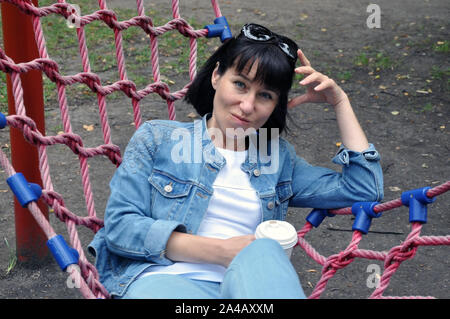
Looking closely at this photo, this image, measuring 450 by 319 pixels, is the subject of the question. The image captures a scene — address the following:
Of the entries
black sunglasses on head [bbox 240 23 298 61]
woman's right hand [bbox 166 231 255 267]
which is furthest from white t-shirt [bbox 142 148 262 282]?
black sunglasses on head [bbox 240 23 298 61]

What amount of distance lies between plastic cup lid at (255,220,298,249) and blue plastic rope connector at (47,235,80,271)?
50 centimetres

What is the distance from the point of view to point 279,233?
1.74 meters

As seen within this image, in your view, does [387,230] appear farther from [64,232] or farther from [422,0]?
[422,0]

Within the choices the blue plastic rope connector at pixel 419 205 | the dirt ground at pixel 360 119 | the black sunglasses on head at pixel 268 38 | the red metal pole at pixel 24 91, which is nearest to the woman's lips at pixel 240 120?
the black sunglasses on head at pixel 268 38

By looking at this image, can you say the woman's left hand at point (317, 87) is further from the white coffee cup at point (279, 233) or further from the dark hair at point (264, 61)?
the white coffee cup at point (279, 233)

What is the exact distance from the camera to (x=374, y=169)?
6.66 ft

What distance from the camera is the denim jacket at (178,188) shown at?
1.81m

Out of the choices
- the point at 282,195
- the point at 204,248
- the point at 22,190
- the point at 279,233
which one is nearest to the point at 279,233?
the point at 279,233

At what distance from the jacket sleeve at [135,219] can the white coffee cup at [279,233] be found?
0.78 ft

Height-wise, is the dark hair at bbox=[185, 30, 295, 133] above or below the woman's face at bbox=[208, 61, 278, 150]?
above

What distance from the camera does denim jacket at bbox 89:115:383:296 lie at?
Answer: 1.81 meters

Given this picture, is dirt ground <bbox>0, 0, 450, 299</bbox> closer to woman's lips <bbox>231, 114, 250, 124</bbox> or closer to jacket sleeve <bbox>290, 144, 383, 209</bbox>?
jacket sleeve <bbox>290, 144, 383, 209</bbox>

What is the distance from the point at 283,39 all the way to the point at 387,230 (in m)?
1.70

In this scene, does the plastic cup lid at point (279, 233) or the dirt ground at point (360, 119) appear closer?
the plastic cup lid at point (279, 233)
